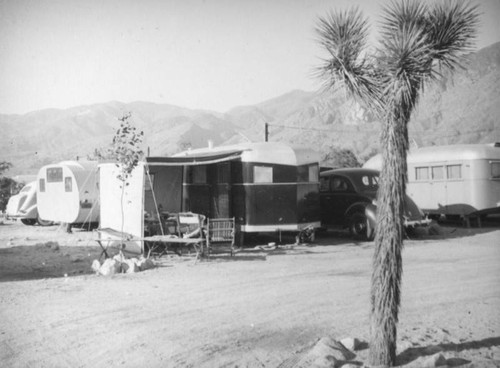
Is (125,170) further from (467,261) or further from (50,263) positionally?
(467,261)

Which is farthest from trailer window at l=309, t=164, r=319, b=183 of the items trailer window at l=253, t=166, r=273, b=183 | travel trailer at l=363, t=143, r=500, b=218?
travel trailer at l=363, t=143, r=500, b=218

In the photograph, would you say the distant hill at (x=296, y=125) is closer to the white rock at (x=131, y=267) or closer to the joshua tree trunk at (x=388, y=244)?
the joshua tree trunk at (x=388, y=244)

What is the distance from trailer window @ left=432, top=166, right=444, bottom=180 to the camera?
1627 centimetres

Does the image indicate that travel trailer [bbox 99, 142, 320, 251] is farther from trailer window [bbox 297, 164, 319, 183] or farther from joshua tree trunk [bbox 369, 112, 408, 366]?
joshua tree trunk [bbox 369, 112, 408, 366]

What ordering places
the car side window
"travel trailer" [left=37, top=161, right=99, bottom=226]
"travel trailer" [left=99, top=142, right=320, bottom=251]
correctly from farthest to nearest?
1. "travel trailer" [left=37, top=161, right=99, bottom=226]
2. the car side window
3. "travel trailer" [left=99, top=142, right=320, bottom=251]

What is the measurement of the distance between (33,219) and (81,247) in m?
10.1

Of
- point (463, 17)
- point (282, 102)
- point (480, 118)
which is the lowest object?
point (463, 17)

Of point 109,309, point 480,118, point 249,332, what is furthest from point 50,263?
point 480,118

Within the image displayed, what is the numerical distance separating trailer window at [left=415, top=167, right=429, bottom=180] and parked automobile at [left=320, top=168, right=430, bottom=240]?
118 inches

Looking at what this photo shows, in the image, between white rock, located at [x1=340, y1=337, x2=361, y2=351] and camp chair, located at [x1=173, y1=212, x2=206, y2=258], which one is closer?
white rock, located at [x1=340, y1=337, x2=361, y2=351]

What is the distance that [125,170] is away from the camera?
10.9 metres

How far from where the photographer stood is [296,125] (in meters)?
104

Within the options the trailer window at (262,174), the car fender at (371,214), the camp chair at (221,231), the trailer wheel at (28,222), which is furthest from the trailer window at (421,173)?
the trailer wheel at (28,222)

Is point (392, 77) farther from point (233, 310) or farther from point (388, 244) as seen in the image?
point (233, 310)
